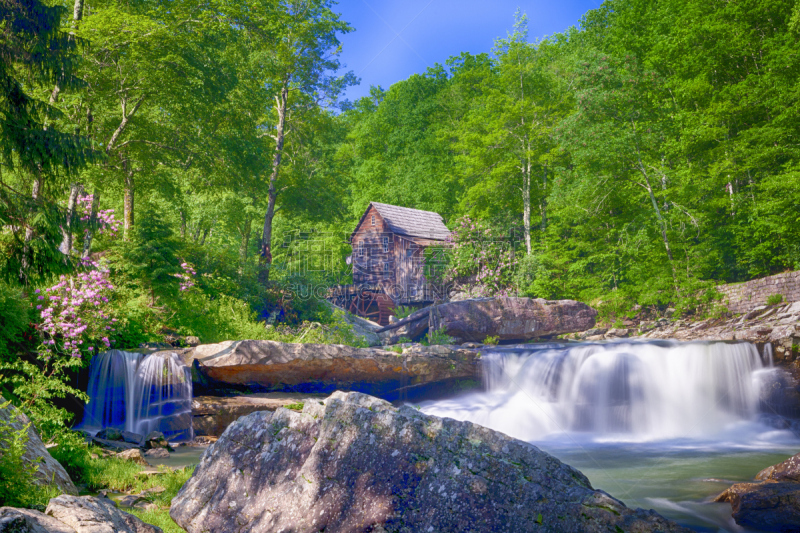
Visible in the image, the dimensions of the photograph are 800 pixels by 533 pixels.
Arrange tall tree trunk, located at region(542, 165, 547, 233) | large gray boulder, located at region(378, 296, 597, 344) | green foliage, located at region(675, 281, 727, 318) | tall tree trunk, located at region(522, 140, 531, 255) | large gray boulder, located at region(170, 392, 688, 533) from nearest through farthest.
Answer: large gray boulder, located at region(170, 392, 688, 533) → large gray boulder, located at region(378, 296, 597, 344) → green foliage, located at region(675, 281, 727, 318) → tall tree trunk, located at region(522, 140, 531, 255) → tall tree trunk, located at region(542, 165, 547, 233)

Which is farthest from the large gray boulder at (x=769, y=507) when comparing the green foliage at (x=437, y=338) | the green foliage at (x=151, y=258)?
the green foliage at (x=151, y=258)

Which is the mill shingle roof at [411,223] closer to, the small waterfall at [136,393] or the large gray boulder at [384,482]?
the small waterfall at [136,393]

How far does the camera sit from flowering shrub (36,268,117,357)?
9344 mm

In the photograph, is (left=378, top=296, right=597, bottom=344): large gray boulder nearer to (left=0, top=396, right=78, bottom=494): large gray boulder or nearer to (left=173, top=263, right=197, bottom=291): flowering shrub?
(left=173, top=263, right=197, bottom=291): flowering shrub

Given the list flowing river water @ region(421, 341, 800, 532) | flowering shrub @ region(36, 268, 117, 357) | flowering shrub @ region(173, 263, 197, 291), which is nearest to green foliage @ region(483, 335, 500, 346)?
flowing river water @ region(421, 341, 800, 532)

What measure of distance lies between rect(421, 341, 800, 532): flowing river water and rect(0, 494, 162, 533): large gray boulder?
6.64 m

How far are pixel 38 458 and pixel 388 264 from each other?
78.1 feet

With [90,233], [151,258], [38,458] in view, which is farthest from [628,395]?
[90,233]

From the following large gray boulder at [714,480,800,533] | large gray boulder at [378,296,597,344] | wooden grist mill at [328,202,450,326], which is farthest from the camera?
wooden grist mill at [328,202,450,326]

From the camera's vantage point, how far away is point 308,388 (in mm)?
11562

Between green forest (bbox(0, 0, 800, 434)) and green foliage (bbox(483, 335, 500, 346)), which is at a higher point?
green forest (bbox(0, 0, 800, 434))

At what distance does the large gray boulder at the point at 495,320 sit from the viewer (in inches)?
723

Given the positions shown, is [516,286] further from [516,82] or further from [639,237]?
[516,82]

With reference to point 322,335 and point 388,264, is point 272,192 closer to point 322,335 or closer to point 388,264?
point 388,264
